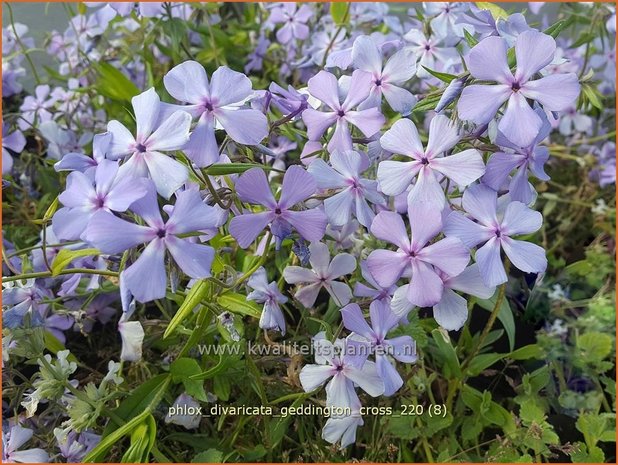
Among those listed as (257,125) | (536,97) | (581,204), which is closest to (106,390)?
(257,125)

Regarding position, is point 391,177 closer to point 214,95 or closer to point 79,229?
point 214,95

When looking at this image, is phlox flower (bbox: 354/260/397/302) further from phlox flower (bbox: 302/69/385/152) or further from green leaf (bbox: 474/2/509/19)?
green leaf (bbox: 474/2/509/19)

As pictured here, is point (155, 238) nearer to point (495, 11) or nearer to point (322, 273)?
point (322, 273)

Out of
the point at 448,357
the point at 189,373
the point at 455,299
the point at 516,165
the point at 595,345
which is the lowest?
the point at 595,345

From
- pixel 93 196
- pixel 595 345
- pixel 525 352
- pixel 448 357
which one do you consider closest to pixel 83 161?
pixel 93 196

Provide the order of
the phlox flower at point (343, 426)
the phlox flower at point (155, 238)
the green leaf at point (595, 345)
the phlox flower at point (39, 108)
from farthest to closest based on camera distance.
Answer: the phlox flower at point (39, 108)
the green leaf at point (595, 345)
the phlox flower at point (343, 426)
the phlox flower at point (155, 238)

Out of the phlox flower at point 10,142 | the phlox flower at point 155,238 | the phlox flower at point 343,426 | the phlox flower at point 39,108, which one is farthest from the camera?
the phlox flower at point 39,108

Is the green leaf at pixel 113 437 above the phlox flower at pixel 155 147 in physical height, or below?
below

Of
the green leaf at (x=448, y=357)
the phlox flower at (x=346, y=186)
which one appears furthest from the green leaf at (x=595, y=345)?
the phlox flower at (x=346, y=186)

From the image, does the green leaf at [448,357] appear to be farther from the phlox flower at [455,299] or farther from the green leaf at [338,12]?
the green leaf at [338,12]
